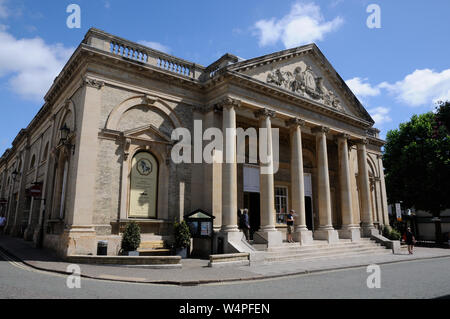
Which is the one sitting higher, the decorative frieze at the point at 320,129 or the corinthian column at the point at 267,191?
the decorative frieze at the point at 320,129

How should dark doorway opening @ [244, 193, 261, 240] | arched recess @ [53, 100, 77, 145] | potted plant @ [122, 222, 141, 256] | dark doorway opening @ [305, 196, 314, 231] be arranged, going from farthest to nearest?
dark doorway opening @ [305, 196, 314, 231] < dark doorway opening @ [244, 193, 261, 240] < arched recess @ [53, 100, 77, 145] < potted plant @ [122, 222, 141, 256]

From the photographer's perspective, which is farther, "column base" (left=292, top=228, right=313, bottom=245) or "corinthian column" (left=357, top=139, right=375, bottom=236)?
"corinthian column" (left=357, top=139, right=375, bottom=236)

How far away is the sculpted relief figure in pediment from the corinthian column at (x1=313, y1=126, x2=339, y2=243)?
2395 millimetres

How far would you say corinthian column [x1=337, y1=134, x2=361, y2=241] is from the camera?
20.6 m

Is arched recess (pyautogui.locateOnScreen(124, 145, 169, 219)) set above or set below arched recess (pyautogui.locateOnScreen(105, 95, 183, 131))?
below

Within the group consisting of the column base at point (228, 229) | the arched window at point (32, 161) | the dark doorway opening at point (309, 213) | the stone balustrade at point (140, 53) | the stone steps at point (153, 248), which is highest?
the stone balustrade at point (140, 53)

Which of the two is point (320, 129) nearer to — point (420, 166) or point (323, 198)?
point (323, 198)

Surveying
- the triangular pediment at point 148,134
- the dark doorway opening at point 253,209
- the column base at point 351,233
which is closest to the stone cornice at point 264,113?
the triangular pediment at point 148,134

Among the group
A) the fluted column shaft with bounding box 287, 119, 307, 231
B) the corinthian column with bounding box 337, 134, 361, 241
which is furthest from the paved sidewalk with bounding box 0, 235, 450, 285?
the corinthian column with bounding box 337, 134, 361, 241

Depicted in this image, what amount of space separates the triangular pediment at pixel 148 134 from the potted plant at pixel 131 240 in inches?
183

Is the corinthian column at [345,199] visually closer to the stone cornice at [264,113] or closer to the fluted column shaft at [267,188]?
the fluted column shaft at [267,188]

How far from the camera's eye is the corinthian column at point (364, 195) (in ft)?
73.1

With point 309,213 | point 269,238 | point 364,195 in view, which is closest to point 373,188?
point 364,195

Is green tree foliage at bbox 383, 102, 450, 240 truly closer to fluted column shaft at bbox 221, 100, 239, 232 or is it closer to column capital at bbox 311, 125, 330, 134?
column capital at bbox 311, 125, 330, 134
